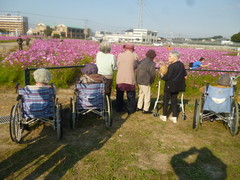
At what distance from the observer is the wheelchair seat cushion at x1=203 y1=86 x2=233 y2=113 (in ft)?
14.2

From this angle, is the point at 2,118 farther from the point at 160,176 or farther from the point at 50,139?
the point at 160,176

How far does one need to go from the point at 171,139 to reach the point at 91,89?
1.96m

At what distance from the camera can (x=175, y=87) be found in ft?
15.8

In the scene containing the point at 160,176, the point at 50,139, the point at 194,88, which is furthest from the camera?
the point at 194,88

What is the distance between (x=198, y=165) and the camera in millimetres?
3338

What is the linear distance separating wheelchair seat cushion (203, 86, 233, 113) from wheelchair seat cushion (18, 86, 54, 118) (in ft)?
10.6

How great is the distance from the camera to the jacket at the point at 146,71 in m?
5.09

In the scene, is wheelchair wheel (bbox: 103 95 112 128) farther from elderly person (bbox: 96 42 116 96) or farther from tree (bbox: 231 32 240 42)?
tree (bbox: 231 32 240 42)

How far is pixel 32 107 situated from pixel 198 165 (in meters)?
2.97

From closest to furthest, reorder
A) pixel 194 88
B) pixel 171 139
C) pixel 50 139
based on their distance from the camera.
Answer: pixel 50 139, pixel 171 139, pixel 194 88

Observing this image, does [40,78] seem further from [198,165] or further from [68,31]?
[68,31]

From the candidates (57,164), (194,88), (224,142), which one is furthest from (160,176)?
(194,88)

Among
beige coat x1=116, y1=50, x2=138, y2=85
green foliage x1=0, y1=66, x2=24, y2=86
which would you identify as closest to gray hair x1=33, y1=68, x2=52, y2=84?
beige coat x1=116, y1=50, x2=138, y2=85

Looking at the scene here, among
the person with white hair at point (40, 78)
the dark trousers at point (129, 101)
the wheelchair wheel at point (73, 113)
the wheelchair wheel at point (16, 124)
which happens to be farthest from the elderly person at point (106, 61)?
the wheelchair wheel at point (16, 124)
